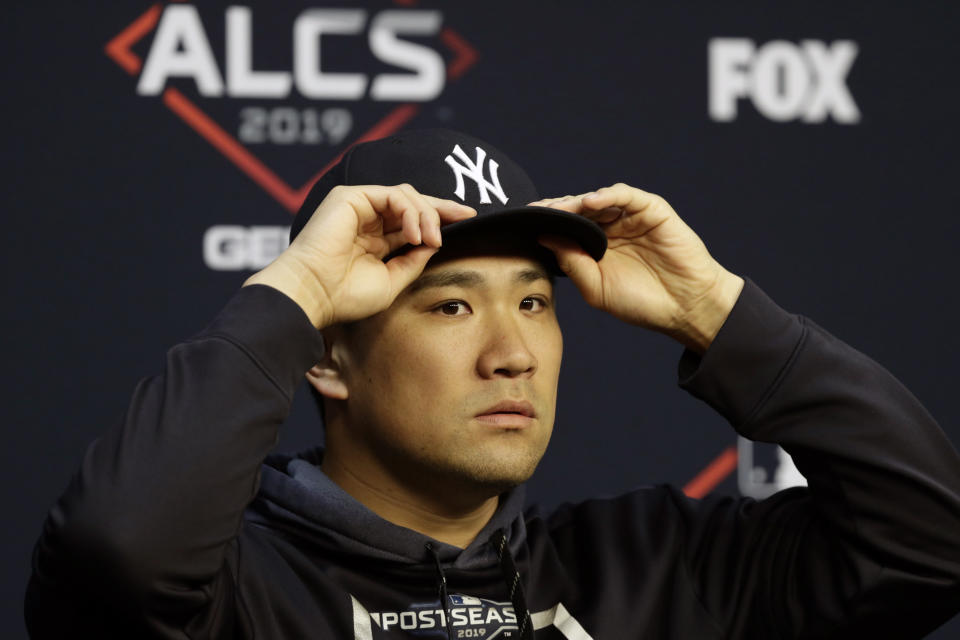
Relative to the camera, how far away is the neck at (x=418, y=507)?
153 cm

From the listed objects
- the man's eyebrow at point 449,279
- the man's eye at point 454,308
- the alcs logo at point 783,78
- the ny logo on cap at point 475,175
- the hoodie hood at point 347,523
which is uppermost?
the alcs logo at point 783,78

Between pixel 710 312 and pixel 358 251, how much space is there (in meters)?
0.41

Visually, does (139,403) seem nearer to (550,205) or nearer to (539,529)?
(550,205)

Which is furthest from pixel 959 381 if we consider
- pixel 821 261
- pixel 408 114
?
pixel 408 114

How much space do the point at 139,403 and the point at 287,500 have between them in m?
0.34

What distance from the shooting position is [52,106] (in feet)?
6.95

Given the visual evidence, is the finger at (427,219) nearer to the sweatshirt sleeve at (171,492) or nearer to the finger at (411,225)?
the finger at (411,225)

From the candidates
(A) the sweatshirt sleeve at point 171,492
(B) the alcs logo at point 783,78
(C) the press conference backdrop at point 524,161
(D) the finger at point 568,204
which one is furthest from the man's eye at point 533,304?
(B) the alcs logo at point 783,78

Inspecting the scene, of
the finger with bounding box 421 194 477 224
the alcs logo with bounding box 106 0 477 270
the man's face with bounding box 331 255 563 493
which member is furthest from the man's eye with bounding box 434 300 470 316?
the alcs logo with bounding box 106 0 477 270

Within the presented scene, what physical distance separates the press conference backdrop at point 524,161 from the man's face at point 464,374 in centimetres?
70

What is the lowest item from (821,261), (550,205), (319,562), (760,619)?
(760,619)

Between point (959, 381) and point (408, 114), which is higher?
point (408, 114)

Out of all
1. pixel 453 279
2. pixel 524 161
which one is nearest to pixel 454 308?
pixel 453 279

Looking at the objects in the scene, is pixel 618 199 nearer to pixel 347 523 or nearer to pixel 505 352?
pixel 505 352
